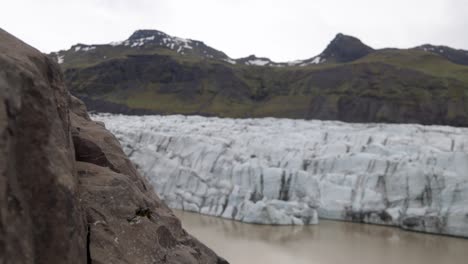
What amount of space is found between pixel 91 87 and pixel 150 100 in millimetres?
11040

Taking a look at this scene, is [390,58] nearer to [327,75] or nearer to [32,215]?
[327,75]

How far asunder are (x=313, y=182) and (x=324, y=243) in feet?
A: 15.4

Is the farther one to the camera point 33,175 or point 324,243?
point 324,243

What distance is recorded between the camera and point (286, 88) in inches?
3430

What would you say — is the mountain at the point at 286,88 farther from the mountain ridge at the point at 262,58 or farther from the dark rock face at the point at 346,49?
the mountain ridge at the point at 262,58

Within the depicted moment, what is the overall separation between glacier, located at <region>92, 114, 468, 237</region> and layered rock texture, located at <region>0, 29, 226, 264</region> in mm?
12619

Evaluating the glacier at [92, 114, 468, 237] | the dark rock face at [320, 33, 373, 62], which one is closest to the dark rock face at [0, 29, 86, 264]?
the glacier at [92, 114, 468, 237]

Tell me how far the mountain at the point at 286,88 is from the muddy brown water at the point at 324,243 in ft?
182

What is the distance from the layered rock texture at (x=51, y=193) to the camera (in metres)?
2.91

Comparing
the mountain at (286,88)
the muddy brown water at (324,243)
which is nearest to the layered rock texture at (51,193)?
the muddy brown water at (324,243)

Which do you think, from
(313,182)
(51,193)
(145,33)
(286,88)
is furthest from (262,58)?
(51,193)

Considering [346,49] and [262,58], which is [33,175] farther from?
[262,58]

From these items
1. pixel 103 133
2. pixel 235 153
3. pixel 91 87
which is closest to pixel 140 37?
pixel 91 87

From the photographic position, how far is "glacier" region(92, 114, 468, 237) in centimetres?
1655
